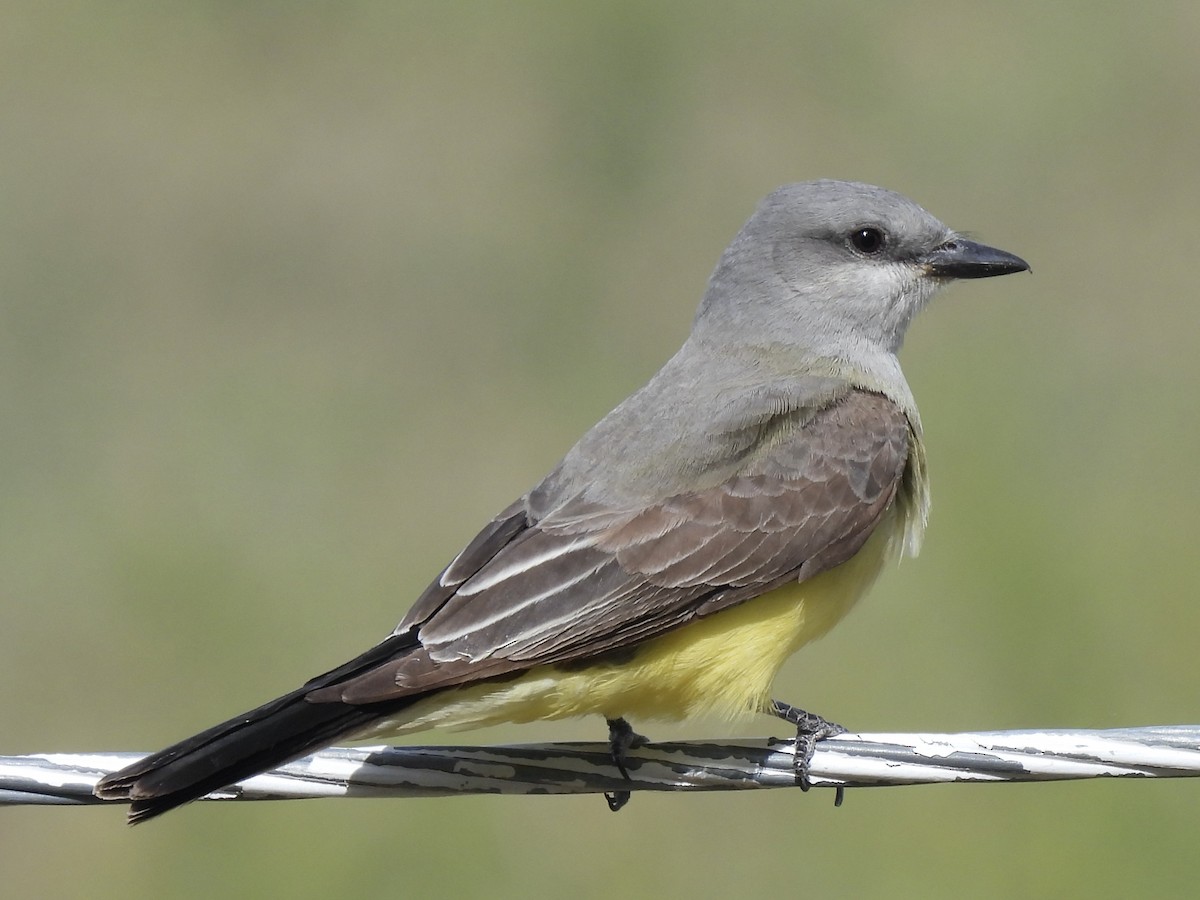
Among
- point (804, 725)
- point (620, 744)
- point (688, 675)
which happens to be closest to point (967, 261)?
point (804, 725)

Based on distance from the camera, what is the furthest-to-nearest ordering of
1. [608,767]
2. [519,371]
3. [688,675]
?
1. [519,371]
2. [688,675]
3. [608,767]

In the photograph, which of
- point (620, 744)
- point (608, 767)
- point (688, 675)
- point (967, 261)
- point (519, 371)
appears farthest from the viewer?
point (519, 371)

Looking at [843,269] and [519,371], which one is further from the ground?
[519,371]

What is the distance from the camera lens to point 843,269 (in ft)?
16.3

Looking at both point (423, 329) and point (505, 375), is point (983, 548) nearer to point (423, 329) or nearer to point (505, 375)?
point (505, 375)

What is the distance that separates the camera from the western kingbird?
11.6ft

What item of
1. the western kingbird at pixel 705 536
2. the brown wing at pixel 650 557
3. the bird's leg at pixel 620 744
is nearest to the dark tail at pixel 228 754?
the western kingbird at pixel 705 536

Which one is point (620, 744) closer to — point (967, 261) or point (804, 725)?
point (804, 725)

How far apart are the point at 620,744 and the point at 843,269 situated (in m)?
1.81

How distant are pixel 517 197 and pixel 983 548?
3264 mm

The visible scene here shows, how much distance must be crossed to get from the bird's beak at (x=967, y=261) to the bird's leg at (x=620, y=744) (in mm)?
1714

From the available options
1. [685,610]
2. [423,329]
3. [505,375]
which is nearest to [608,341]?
[505,375]

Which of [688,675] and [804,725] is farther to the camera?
[804,725]

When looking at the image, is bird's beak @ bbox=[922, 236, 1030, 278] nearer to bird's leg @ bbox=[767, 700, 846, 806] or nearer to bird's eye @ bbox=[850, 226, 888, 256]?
bird's eye @ bbox=[850, 226, 888, 256]
